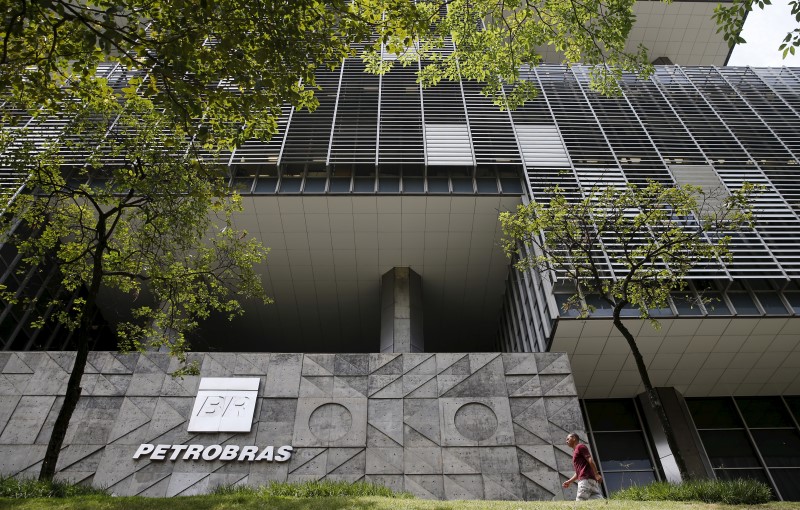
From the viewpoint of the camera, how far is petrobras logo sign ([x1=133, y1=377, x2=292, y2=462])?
45.4ft

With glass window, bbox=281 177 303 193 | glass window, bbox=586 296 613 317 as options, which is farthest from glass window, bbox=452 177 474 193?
glass window, bbox=586 296 613 317

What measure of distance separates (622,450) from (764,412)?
5.23 meters

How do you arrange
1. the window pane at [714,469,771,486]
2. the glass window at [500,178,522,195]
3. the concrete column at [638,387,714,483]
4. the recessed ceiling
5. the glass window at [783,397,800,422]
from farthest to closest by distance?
the recessed ceiling, the glass window at [500,178,522,195], the glass window at [783,397,800,422], the window pane at [714,469,771,486], the concrete column at [638,387,714,483]

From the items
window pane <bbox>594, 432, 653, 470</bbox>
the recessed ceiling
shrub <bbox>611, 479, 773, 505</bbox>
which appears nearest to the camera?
shrub <bbox>611, 479, 773, 505</bbox>

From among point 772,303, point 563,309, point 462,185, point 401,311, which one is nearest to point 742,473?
point 772,303

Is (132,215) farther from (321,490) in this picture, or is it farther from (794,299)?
(794,299)

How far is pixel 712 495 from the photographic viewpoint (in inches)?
354

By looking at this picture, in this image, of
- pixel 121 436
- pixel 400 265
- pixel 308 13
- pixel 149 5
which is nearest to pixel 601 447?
pixel 400 265

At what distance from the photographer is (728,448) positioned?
18.1 meters

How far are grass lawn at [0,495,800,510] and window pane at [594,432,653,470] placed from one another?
9361 millimetres

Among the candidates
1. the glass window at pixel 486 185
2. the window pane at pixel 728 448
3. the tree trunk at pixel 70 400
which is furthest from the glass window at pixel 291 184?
the window pane at pixel 728 448

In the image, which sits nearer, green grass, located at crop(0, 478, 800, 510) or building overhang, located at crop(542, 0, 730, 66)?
green grass, located at crop(0, 478, 800, 510)

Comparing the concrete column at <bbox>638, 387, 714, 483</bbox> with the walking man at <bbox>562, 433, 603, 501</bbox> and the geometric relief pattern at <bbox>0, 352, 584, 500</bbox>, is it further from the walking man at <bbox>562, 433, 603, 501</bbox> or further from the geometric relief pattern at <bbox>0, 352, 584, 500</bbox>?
the walking man at <bbox>562, 433, 603, 501</bbox>

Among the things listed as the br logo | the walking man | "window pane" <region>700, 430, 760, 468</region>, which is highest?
the walking man
